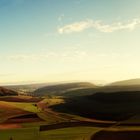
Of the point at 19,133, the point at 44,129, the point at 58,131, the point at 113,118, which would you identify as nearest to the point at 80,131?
the point at 58,131

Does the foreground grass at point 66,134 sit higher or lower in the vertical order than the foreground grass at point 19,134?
lower

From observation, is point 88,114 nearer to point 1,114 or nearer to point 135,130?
point 1,114

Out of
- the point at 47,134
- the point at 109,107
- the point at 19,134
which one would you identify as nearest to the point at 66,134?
the point at 47,134

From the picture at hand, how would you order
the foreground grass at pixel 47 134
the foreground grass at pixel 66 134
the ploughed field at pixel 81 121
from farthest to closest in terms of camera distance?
the ploughed field at pixel 81 121, the foreground grass at pixel 47 134, the foreground grass at pixel 66 134

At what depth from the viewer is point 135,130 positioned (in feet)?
140

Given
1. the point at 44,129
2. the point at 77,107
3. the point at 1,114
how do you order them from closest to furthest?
the point at 44,129 < the point at 1,114 < the point at 77,107

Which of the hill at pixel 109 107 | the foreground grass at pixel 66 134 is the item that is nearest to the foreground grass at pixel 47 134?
the foreground grass at pixel 66 134

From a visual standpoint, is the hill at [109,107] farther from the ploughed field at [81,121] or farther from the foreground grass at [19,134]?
the foreground grass at [19,134]

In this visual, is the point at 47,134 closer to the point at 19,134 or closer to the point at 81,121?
the point at 19,134

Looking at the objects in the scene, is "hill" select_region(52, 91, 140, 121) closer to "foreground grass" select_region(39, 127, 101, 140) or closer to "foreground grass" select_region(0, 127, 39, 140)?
"foreground grass" select_region(39, 127, 101, 140)

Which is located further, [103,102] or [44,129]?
[103,102]

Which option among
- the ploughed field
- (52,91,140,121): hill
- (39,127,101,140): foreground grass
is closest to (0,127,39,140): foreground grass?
the ploughed field

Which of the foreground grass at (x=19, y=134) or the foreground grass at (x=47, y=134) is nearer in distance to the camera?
the foreground grass at (x=47, y=134)

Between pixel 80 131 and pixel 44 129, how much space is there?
20.5ft
